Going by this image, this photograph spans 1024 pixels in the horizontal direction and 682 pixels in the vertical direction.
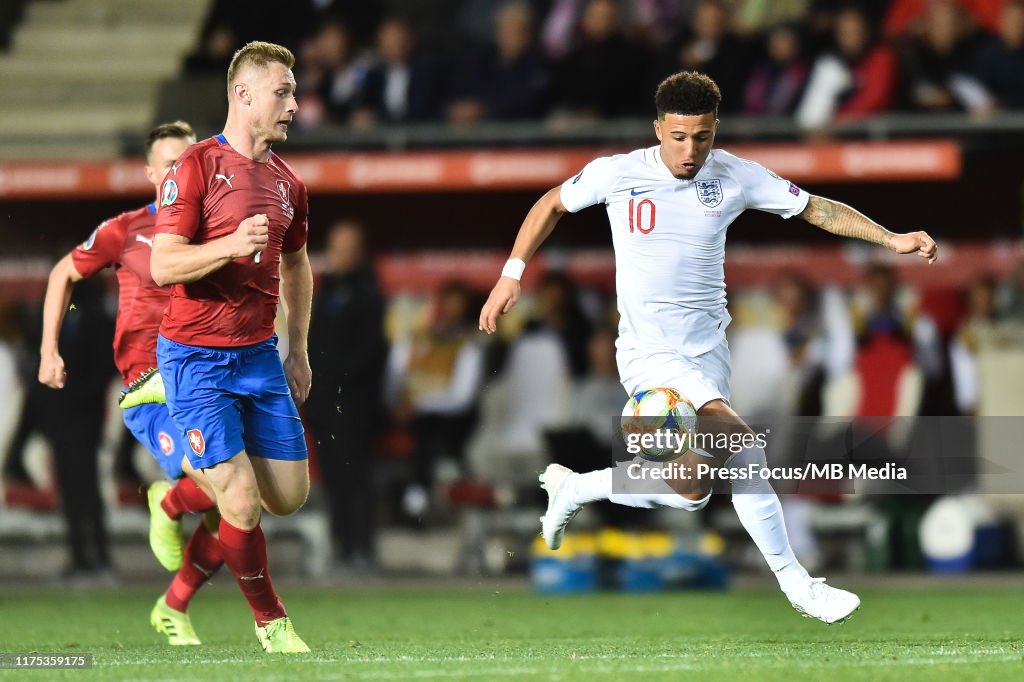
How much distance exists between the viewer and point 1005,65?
1252 centimetres

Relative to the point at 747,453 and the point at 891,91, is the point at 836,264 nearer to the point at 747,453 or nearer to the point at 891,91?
the point at 891,91

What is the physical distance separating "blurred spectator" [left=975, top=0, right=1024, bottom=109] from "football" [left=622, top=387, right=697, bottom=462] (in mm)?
6426

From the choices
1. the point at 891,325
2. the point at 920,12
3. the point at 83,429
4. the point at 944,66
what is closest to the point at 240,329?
the point at 83,429

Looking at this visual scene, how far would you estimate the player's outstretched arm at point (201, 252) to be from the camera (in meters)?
6.16

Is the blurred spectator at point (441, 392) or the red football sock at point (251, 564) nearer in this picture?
the red football sock at point (251, 564)

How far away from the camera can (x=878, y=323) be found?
12023 millimetres

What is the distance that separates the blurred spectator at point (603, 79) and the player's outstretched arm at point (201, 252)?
264 inches

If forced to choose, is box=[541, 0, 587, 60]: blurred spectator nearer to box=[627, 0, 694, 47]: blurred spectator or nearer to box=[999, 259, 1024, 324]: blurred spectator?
box=[627, 0, 694, 47]: blurred spectator

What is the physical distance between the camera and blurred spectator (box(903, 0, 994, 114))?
12445mm

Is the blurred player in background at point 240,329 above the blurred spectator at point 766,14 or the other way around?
the other way around

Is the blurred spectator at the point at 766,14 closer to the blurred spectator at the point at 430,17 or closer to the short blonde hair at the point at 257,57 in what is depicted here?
the blurred spectator at the point at 430,17

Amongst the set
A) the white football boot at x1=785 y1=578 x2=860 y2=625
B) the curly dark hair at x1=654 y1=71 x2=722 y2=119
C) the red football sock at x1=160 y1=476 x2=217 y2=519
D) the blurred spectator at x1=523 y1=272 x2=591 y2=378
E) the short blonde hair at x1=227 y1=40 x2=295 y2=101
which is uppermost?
the short blonde hair at x1=227 y1=40 x2=295 y2=101

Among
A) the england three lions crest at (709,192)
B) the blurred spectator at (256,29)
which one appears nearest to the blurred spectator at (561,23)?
the blurred spectator at (256,29)

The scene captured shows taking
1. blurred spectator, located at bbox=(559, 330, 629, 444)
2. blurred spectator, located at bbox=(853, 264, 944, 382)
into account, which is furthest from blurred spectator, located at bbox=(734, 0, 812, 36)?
blurred spectator, located at bbox=(559, 330, 629, 444)
